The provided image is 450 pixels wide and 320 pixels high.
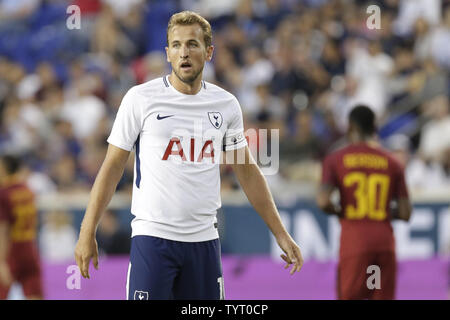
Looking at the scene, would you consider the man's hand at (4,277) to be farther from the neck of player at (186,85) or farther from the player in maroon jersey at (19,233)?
the neck of player at (186,85)

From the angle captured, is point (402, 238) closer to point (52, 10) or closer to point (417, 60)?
point (417, 60)

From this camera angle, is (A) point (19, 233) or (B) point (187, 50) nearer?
(B) point (187, 50)

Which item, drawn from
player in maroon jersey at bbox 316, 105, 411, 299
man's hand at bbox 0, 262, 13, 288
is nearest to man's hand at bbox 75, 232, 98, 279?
player in maroon jersey at bbox 316, 105, 411, 299

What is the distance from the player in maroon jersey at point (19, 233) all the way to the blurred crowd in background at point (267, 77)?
60.7 inches

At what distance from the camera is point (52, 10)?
15.5 m

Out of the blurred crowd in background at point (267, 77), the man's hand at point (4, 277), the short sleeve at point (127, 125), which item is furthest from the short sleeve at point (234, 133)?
the blurred crowd in background at point (267, 77)

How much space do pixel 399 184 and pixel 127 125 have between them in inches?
116

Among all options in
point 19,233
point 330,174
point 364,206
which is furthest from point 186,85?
point 19,233

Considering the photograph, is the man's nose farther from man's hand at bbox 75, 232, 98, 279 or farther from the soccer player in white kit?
man's hand at bbox 75, 232, 98, 279

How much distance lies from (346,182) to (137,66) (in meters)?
7.01

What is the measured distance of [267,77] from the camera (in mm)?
12727

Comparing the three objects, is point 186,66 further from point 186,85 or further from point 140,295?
point 140,295

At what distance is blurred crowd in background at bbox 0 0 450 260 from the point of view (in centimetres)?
1148
